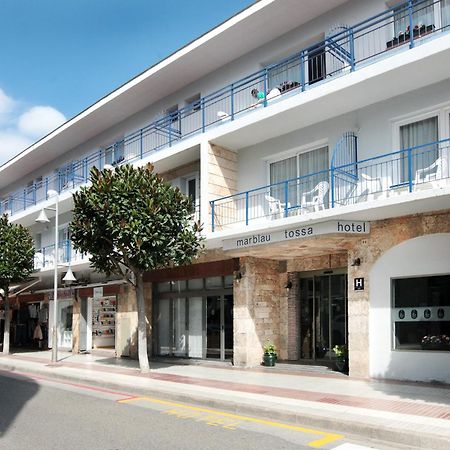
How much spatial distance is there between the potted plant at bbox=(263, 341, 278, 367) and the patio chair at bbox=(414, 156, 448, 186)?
21.0 ft

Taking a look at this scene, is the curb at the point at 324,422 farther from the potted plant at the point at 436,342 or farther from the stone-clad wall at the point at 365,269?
the potted plant at the point at 436,342

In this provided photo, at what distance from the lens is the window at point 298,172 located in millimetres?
14930

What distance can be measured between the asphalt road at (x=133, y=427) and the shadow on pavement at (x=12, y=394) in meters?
0.02

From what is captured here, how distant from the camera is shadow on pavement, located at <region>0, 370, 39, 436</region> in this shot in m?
9.55

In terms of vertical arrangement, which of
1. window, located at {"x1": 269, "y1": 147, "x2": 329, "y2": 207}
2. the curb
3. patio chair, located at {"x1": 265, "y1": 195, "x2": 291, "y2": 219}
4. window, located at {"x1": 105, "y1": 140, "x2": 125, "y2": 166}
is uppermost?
window, located at {"x1": 105, "y1": 140, "x2": 125, "y2": 166}

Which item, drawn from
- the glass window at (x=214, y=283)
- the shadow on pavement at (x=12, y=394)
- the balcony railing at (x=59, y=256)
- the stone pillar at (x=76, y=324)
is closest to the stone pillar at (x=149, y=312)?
the glass window at (x=214, y=283)

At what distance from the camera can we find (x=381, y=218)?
13.0 metres

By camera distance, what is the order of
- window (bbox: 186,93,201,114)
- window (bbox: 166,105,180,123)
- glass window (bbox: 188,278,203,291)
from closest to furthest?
window (bbox: 166,105,180,123), glass window (bbox: 188,278,203,291), window (bbox: 186,93,201,114)

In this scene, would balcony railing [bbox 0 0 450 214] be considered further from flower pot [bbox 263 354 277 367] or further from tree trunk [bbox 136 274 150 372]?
flower pot [bbox 263 354 277 367]

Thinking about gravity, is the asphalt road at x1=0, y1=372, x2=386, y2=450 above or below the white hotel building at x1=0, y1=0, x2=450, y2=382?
below

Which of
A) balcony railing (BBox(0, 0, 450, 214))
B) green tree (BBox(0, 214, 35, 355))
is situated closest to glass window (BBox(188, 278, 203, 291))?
balcony railing (BBox(0, 0, 450, 214))

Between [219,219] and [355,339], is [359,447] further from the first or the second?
[219,219]

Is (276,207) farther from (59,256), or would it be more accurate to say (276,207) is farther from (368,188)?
(59,256)

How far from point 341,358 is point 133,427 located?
6999 millimetres
